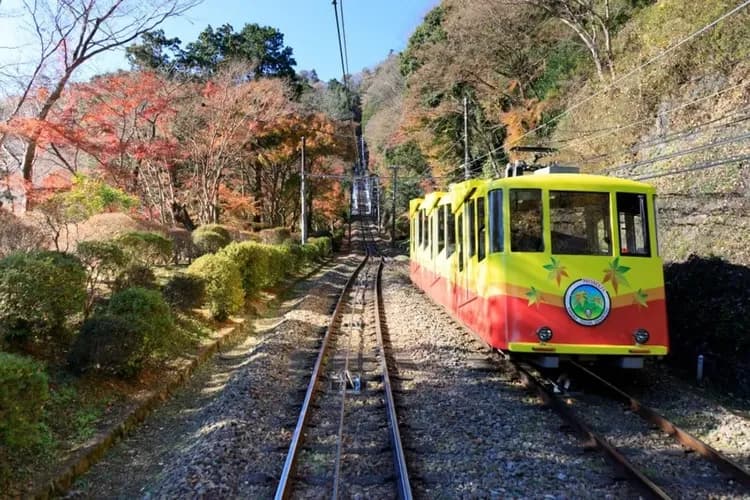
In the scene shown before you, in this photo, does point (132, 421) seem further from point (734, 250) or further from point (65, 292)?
point (734, 250)

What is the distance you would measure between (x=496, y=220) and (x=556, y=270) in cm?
97

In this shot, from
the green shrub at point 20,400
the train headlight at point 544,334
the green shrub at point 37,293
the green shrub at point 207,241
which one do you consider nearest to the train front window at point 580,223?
the train headlight at point 544,334

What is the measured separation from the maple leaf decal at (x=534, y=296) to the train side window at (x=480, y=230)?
1096 millimetres

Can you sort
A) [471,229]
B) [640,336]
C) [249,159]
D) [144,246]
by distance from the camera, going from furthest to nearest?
[249,159] → [144,246] → [471,229] → [640,336]

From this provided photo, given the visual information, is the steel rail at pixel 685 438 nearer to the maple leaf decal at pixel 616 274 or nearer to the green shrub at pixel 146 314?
the maple leaf decal at pixel 616 274

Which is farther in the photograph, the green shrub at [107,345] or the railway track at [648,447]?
the green shrub at [107,345]

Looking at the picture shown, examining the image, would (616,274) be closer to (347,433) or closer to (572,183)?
(572,183)

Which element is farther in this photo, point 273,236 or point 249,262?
point 273,236

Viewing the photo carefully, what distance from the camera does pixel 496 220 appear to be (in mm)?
7254

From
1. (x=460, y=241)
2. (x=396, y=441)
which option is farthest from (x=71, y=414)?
(x=460, y=241)

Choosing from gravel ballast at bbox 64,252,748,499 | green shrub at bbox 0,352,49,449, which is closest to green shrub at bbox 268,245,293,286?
gravel ballast at bbox 64,252,748,499

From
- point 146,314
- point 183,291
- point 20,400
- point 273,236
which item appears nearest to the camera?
point 20,400

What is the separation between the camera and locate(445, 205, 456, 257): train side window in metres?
10.3

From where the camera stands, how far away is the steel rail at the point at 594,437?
4270 mm
